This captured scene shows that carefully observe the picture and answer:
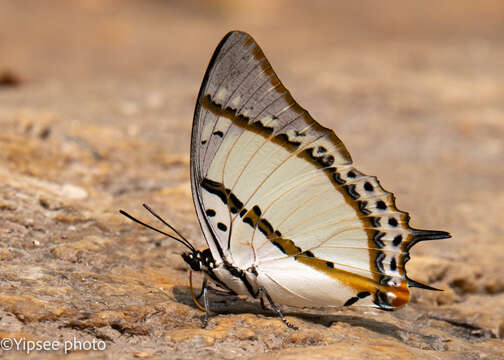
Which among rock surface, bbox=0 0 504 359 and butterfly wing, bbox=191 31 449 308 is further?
butterfly wing, bbox=191 31 449 308

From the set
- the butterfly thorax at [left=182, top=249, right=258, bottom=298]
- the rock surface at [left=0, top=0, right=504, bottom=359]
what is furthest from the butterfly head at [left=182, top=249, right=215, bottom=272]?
the rock surface at [left=0, top=0, right=504, bottom=359]

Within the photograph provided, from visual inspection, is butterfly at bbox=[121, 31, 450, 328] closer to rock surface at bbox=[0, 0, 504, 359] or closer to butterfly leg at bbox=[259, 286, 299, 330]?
butterfly leg at bbox=[259, 286, 299, 330]

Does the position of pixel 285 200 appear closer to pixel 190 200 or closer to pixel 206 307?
pixel 206 307

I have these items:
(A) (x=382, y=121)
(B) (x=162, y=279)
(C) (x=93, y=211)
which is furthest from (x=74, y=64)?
(B) (x=162, y=279)

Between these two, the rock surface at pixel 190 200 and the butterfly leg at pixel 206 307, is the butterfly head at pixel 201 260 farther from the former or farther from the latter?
the rock surface at pixel 190 200

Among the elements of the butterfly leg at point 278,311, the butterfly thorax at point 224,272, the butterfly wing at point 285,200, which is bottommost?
the butterfly leg at point 278,311

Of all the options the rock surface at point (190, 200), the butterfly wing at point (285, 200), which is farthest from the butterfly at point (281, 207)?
the rock surface at point (190, 200)
